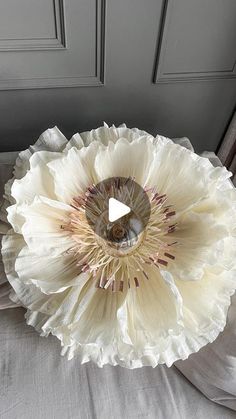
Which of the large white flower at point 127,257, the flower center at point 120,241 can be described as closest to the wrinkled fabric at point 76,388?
the large white flower at point 127,257

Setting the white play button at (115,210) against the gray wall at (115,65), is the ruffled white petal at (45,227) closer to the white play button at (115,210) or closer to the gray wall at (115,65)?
the white play button at (115,210)

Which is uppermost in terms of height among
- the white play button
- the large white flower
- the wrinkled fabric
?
the white play button

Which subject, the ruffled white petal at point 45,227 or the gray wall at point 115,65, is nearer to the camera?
the ruffled white petal at point 45,227

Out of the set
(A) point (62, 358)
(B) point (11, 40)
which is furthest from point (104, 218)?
(B) point (11, 40)

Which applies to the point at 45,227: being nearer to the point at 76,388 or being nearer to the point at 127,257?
the point at 127,257

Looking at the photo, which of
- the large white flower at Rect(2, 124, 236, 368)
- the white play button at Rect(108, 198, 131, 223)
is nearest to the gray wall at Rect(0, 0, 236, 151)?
the large white flower at Rect(2, 124, 236, 368)

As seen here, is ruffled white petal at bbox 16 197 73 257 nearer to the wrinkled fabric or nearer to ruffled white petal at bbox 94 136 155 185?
ruffled white petal at bbox 94 136 155 185
